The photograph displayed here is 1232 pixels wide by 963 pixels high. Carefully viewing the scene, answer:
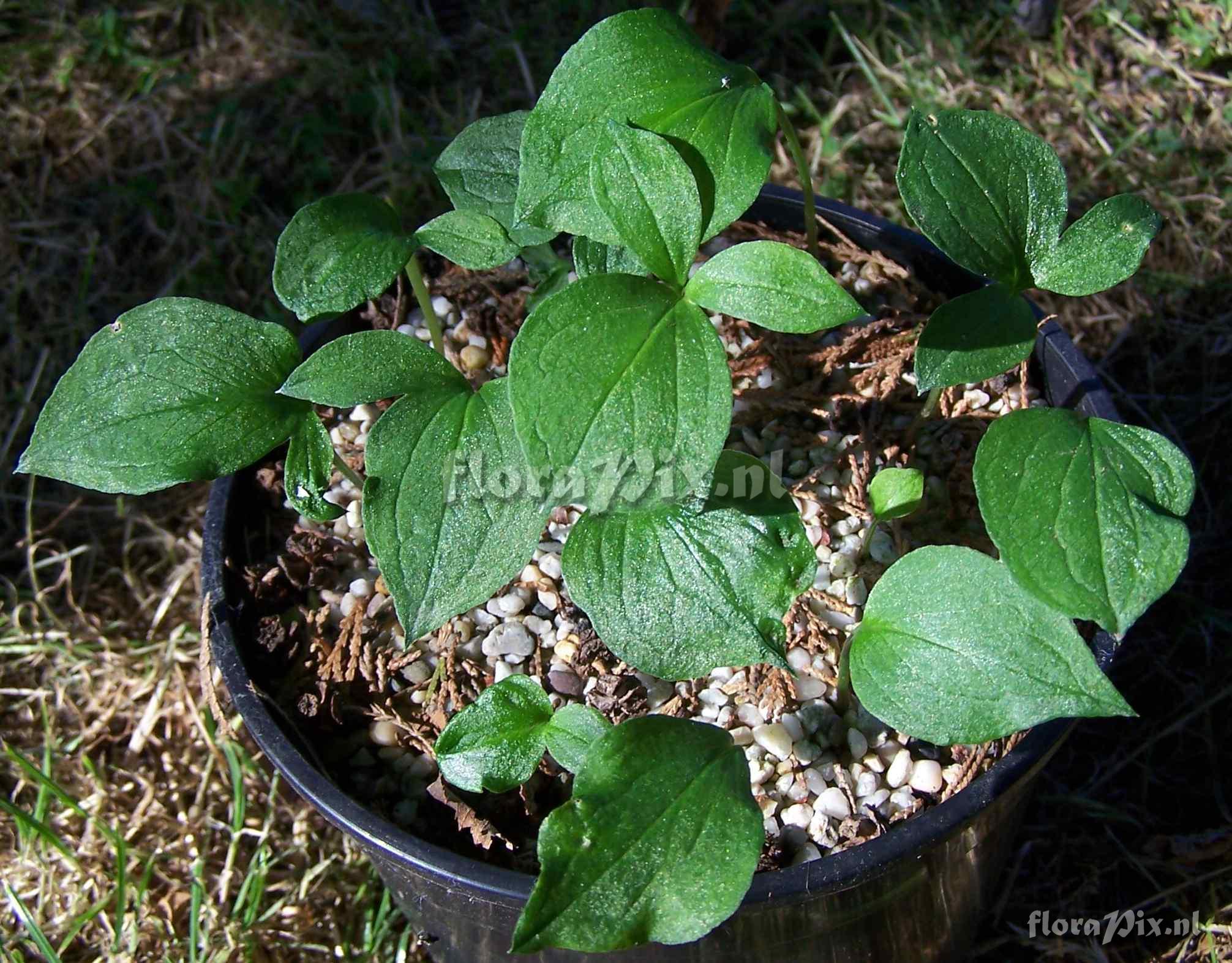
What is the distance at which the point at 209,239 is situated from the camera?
66.9 inches

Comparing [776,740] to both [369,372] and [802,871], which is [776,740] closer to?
[802,871]

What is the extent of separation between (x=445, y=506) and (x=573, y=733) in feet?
0.64

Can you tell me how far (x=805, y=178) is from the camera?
1054 mm

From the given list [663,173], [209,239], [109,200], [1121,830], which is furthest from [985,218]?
[109,200]

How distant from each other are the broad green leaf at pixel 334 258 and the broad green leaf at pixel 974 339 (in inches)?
17.3

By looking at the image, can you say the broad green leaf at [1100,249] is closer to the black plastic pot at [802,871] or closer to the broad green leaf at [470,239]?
the black plastic pot at [802,871]

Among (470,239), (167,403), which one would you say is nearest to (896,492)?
(470,239)

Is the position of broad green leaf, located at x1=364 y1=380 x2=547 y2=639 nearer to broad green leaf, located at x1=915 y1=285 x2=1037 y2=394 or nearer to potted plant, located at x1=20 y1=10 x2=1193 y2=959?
potted plant, located at x1=20 y1=10 x2=1193 y2=959

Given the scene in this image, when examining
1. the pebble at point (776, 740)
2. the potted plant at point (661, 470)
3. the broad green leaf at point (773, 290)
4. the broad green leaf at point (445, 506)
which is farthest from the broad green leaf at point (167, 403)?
the pebble at point (776, 740)

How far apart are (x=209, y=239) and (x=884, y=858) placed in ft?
4.23

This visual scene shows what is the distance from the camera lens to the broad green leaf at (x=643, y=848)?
0.75m

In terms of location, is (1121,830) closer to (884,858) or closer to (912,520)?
(912,520)

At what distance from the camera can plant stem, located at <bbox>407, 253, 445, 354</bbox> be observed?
112 cm

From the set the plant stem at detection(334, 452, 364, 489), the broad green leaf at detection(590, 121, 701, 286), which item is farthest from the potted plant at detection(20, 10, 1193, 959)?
the plant stem at detection(334, 452, 364, 489)
